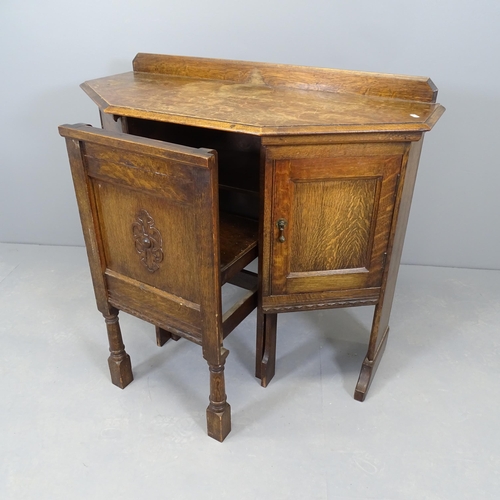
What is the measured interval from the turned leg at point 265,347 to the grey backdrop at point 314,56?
1147 mm

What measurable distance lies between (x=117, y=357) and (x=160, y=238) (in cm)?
66

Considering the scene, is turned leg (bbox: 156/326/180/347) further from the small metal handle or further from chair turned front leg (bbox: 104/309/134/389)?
the small metal handle

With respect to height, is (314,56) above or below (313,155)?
above

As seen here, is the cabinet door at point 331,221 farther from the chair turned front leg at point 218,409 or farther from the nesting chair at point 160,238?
the chair turned front leg at point 218,409

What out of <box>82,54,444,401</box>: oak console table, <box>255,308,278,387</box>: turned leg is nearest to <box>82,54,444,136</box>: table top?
<box>82,54,444,401</box>: oak console table

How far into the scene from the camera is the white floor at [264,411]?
1488 mm

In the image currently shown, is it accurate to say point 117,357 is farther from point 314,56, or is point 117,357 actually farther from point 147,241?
point 314,56

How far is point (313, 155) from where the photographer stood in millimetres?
1332

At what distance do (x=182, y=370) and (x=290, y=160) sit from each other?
103 cm

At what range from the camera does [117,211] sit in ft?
4.53

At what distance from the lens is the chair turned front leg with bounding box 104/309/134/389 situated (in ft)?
5.54

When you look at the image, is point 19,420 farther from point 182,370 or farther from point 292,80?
point 292,80

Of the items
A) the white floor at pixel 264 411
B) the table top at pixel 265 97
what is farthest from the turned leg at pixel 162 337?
the table top at pixel 265 97

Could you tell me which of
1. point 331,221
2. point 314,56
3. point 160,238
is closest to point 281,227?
point 331,221
